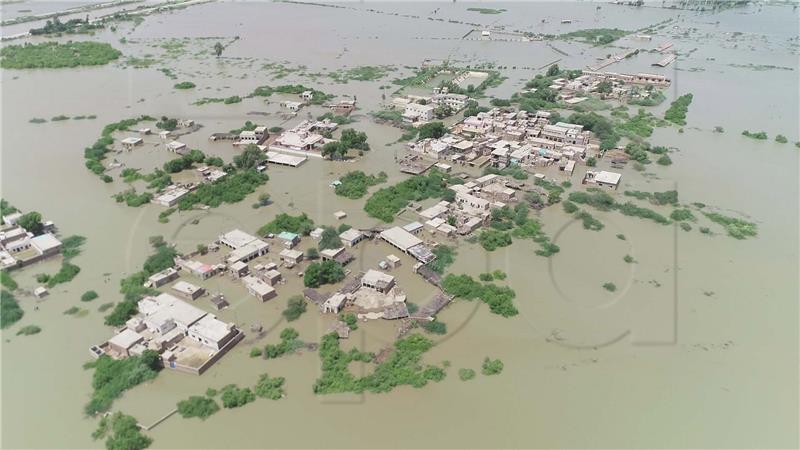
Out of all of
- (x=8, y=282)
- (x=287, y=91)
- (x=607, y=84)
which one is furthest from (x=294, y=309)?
(x=607, y=84)

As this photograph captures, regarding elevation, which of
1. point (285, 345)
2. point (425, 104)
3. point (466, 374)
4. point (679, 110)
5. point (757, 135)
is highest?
point (425, 104)

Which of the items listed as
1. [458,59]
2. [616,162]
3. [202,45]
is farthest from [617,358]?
[202,45]

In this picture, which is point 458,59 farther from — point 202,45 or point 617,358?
point 617,358

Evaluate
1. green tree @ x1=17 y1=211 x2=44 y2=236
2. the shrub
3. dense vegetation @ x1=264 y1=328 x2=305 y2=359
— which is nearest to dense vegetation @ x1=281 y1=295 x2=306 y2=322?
dense vegetation @ x1=264 y1=328 x2=305 y2=359

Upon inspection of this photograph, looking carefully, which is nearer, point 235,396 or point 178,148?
point 235,396

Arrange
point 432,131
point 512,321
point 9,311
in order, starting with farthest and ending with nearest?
point 432,131, point 512,321, point 9,311

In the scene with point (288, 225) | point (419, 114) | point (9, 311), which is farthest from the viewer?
point (419, 114)

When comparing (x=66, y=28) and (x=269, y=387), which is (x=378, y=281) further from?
(x=66, y=28)
